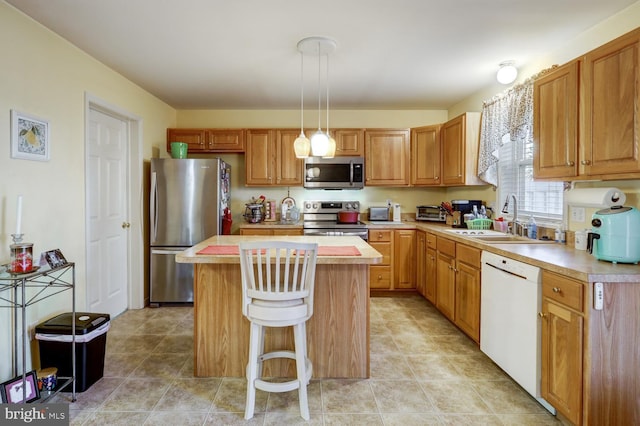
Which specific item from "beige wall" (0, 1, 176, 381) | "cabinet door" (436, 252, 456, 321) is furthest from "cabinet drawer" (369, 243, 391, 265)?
"beige wall" (0, 1, 176, 381)

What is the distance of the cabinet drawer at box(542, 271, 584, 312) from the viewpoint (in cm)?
165

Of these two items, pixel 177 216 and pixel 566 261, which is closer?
pixel 566 261

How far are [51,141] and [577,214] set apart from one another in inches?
149

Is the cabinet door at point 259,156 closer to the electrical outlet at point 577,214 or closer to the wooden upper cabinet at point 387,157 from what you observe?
the wooden upper cabinet at point 387,157

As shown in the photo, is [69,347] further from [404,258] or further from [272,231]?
[404,258]

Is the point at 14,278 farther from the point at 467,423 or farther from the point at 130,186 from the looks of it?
the point at 467,423

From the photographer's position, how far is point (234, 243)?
8.52 feet

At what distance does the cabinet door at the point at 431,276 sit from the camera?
11.6 ft

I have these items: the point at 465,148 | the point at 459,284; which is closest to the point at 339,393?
the point at 459,284

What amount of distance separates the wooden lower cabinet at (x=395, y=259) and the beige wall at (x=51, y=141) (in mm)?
2916

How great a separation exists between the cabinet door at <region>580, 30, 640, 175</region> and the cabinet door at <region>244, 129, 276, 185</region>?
10.4 feet

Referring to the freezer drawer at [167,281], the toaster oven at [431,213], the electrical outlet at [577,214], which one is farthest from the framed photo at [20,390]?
the toaster oven at [431,213]

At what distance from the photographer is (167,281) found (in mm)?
3738

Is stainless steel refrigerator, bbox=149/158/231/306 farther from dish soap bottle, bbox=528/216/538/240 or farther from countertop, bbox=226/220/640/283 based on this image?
dish soap bottle, bbox=528/216/538/240
